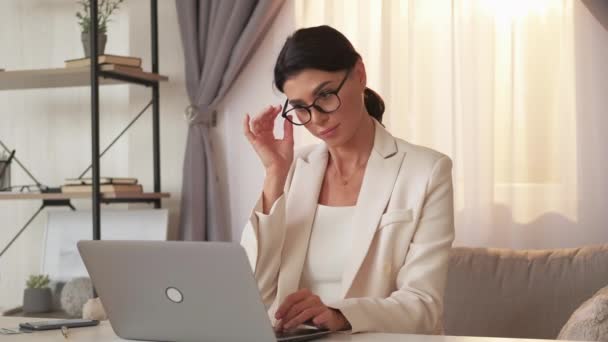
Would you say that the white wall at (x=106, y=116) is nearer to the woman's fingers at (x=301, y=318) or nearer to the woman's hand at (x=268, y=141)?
the woman's hand at (x=268, y=141)

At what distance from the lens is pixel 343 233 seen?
2232mm

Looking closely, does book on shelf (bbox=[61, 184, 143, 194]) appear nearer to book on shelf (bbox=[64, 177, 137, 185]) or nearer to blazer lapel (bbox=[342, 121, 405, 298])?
book on shelf (bbox=[64, 177, 137, 185])

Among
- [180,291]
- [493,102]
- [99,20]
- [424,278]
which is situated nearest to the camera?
[180,291]

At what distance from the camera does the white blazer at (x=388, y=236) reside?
2.09m

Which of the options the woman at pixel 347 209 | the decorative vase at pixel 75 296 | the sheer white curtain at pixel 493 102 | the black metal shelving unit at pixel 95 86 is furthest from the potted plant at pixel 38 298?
the woman at pixel 347 209

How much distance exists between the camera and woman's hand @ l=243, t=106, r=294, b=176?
230cm

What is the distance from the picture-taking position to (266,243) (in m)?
2.19

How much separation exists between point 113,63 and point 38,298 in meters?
1.03

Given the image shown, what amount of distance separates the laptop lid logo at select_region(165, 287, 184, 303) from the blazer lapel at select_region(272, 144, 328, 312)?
664mm

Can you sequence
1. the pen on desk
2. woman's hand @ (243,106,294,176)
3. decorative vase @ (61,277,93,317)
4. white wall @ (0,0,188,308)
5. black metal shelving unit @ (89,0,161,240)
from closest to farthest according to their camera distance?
the pen on desk, woman's hand @ (243,106,294,176), black metal shelving unit @ (89,0,161,240), decorative vase @ (61,277,93,317), white wall @ (0,0,188,308)

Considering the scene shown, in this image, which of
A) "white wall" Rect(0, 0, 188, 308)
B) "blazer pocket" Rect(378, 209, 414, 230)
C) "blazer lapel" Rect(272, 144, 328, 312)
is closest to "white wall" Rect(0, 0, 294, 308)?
"white wall" Rect(0, 0, 188, 308)

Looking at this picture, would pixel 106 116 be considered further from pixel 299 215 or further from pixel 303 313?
pixel 303 313

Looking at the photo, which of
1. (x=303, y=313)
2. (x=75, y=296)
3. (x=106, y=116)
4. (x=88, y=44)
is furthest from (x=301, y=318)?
(x=106, y=116)

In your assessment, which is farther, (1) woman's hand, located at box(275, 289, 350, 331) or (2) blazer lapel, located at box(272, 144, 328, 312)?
(2) blazer lapel, located at box(272, 144, 328, 312)
